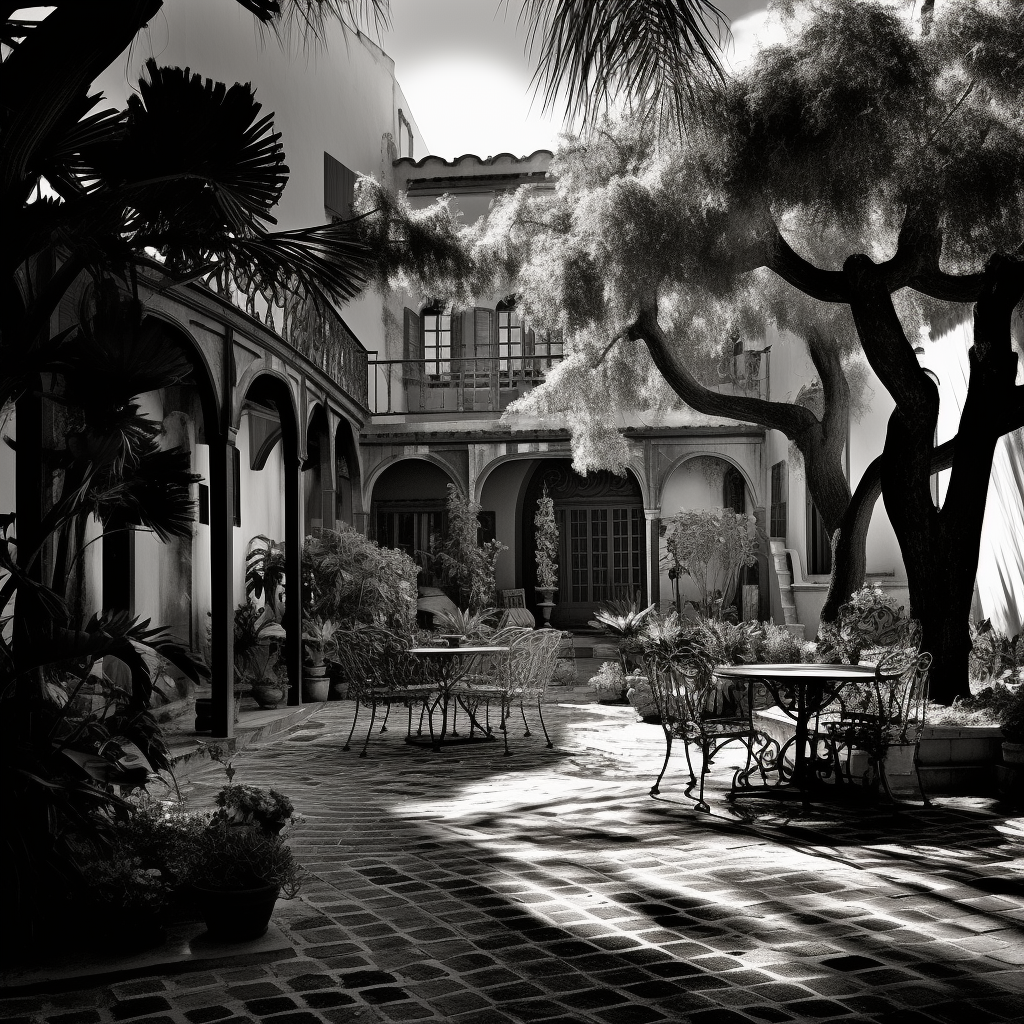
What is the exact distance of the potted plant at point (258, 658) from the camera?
11.0m

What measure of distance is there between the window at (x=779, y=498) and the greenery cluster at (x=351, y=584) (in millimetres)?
6388

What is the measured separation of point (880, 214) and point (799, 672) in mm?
4419

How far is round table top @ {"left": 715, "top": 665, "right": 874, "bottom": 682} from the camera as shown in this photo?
602 centimetres

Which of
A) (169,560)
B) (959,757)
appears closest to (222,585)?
(169,560)

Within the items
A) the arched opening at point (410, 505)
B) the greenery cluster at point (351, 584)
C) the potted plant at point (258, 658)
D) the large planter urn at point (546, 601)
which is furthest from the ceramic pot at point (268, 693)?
the arched opening at point (410, 505)

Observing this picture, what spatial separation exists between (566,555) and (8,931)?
1595 centimetres

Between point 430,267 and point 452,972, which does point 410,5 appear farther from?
point 430,267

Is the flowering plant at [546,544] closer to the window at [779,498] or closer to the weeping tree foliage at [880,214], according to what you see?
the window at [779,498]

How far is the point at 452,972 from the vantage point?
3.68 metres

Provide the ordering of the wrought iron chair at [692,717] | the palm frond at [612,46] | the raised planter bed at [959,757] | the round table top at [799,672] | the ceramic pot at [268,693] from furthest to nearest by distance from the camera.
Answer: the ceramic pot at [268,693] → the raised planter bed at [959,757] → the wrought iron chair at [692,717] → the round table top at [799,672] → the palm frond at [612,46]

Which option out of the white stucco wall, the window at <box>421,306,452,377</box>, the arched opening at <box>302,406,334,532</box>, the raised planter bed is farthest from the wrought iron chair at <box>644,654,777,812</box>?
the window at <box>421,306,452,377</box>

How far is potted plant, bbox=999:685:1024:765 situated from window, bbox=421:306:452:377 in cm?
1489

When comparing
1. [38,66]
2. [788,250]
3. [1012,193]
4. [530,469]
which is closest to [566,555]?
[530,469]

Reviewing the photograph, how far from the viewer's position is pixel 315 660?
1214 cm
